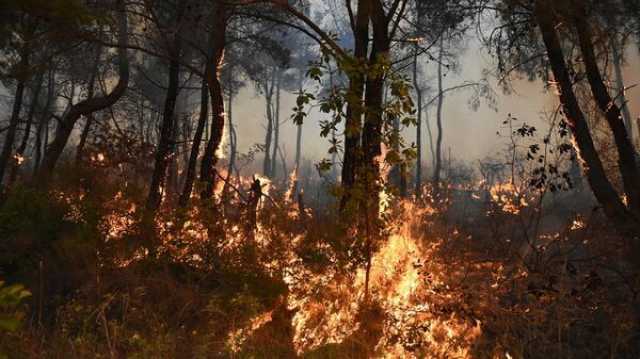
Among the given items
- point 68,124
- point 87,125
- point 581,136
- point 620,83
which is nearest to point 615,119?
point 581,136

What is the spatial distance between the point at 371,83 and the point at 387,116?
301 centimetres

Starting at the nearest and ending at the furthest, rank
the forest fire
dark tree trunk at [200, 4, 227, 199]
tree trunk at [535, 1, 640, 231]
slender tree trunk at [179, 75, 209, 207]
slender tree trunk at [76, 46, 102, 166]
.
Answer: the forest fire
tree trunk at [535, 1, 640, 231]
dark tree trunk at [200, 4, 227, 199]
slender tree trunk at [179, 75, 209, 207]
slender tree trunk at [76, 46, 102, 166]

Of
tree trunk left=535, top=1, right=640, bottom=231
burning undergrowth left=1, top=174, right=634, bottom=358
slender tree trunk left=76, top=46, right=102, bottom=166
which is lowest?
burning undergrowth left=1, top=174, right=634, bottom=358

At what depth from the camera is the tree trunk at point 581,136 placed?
6055 mm

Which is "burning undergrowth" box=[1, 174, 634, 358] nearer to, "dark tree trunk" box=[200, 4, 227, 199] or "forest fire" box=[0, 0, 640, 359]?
"forest fire" box=[0, 0, 640, 359]

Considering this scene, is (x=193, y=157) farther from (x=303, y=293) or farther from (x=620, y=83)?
(x=620, y=83)

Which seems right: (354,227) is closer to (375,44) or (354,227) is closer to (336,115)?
(336,115)

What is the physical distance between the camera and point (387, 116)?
5918 millimetres

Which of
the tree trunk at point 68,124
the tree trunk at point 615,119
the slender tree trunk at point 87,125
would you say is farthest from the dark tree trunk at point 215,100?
the tree trunk at point 615,119

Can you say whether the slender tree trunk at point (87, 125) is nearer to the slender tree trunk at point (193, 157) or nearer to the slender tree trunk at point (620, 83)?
the slender tree trunk at point (193, 157)

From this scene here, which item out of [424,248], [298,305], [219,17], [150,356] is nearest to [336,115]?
[298,305]

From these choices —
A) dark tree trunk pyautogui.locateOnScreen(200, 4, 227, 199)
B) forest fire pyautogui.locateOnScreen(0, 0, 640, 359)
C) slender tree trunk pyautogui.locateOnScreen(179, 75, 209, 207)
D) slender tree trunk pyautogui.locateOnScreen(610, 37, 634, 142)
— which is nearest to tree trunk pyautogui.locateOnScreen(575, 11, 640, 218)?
forest fire pyautogui.locateOnScreen(0, 0, 640, 359)

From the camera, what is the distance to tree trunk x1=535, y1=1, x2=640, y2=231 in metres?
6.05

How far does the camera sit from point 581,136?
6.35 metres
